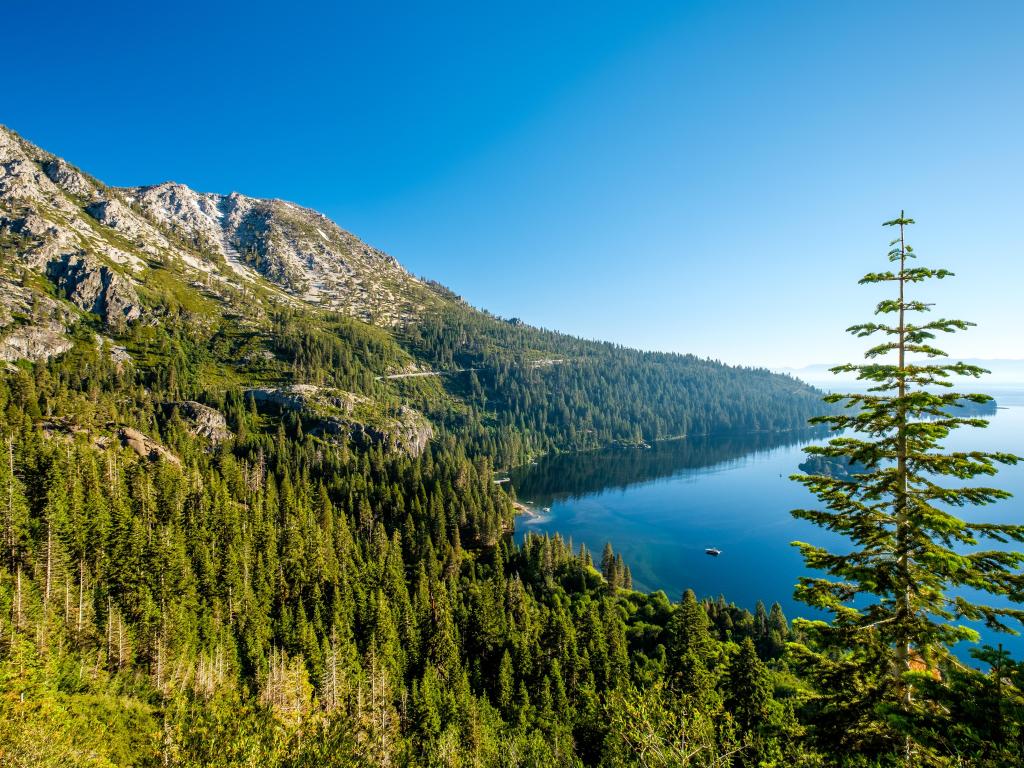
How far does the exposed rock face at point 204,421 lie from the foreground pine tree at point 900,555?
17593 cm

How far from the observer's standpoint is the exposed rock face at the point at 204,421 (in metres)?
151

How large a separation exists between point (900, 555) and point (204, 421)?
601 ft

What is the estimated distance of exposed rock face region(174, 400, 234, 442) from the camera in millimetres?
151250

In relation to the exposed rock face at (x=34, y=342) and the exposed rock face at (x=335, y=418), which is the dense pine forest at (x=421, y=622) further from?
the exposed rock face at (x=34, y=342)

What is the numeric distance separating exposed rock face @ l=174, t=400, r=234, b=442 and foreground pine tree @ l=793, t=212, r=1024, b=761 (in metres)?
176

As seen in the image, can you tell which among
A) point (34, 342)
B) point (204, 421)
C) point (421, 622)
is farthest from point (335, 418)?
point (421, 622)

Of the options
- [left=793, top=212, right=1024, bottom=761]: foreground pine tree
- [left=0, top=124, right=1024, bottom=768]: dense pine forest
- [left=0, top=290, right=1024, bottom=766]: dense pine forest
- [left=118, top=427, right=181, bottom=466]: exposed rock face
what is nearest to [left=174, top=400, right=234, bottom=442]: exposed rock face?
[left=0, top=124, right=1024, bottom=768]: dense pine forest

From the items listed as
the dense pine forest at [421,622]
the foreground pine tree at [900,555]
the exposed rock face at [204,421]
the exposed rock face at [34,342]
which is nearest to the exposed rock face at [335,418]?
the dense pine forest at [421,622]

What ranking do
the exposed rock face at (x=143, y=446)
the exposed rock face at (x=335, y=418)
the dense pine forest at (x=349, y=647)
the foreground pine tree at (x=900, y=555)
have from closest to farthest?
the foreground pine tree at (x=900, y=555), the dense pine forest at (x=349, y=647), the exposed rock face at (x=143, y=446), the exposed rock face at (x=335, y=418)

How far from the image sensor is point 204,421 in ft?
506

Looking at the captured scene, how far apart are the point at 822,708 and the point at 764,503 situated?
182 m

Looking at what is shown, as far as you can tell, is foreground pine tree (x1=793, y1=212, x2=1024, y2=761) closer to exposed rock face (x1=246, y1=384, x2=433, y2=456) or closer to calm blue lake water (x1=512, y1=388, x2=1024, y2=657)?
calm blue lake water (x1=512, y1=388, x2=1024, y2=657)

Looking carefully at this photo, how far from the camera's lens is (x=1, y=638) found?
4181 cm

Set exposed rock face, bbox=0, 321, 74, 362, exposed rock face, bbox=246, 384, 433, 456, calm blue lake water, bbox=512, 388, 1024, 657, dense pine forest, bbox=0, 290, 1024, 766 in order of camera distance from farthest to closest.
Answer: exposed rock face, bbox=246, 384, 433, 456, exposed rock face, bbox=0, 321, 74, 362, calm blue lake water, bbox=512, 388, 1024, 657, dense pine forest, bbox=0, 290, 1024, 766
